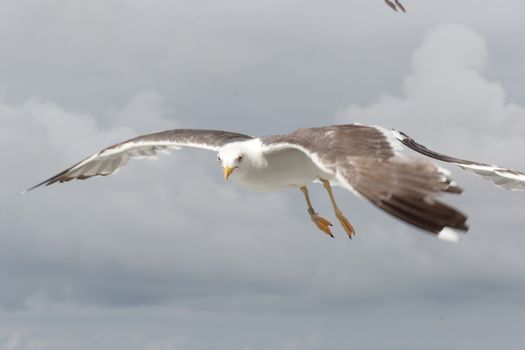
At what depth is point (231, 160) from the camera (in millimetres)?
19719

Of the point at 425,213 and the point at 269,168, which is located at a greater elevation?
the point at 269,168

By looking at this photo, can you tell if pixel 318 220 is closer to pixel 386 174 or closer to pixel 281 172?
pixel 281 172

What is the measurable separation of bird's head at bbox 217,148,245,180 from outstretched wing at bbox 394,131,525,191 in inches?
196

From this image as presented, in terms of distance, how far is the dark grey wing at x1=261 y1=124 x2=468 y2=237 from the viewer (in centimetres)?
1184

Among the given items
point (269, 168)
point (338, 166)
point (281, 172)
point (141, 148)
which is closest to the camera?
point (338, 166)

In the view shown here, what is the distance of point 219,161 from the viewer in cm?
2033

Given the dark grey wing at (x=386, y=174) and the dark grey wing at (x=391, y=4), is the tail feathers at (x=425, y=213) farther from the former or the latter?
the dark grey wing at (x=391, y=4)

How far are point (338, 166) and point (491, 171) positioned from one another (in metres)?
8.12

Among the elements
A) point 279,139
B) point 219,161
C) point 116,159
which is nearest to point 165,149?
point 116,159

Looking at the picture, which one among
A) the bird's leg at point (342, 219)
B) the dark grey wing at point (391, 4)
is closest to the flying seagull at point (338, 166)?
the bird's leg at point (342, 219)

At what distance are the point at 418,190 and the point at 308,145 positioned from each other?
382 centimetres

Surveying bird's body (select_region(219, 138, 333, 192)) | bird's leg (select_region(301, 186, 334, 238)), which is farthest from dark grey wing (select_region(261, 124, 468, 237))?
bird's leg (select_region(301, 186, 334, 238))

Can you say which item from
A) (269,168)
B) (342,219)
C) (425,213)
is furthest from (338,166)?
(342,219)

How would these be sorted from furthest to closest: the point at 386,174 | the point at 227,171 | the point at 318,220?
1. the point at 318,220
2. the point at 227,171
3. the point at 386,174
